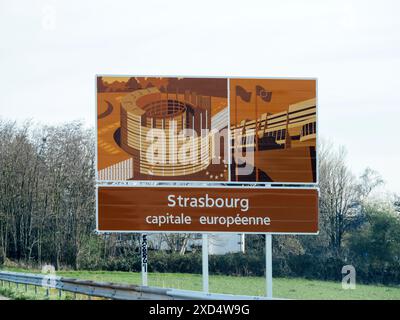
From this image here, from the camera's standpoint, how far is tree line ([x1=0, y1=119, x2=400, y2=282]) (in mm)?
36406

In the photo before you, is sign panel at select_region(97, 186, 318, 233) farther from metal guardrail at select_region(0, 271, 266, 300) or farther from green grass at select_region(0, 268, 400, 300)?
green grass at select_region(0, 268, 400, 300)

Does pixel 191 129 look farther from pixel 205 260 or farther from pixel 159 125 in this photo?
pixel 205 260

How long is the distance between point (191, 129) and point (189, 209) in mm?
1910

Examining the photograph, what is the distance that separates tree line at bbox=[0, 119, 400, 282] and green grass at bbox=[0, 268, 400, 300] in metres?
2.11

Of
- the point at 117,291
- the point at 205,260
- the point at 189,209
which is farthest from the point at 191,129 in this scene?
the point at 117,291

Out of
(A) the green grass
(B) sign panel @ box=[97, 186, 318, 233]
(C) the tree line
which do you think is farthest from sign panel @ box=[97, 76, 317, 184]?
(C) the tree line

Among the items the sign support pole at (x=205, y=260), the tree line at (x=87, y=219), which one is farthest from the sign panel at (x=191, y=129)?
the tree line at (x=87, y=219)

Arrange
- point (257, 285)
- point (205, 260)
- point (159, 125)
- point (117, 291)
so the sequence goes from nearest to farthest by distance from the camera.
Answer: point (117, 291) < point (205, 260) < point (159, 125) < point (257, 285)

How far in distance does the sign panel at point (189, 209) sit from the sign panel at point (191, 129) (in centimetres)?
34

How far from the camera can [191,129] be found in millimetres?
19484

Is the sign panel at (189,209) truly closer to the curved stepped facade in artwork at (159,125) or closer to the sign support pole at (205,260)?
the sign support pole at (205,260)

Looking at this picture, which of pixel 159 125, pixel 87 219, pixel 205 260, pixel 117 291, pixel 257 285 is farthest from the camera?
pixel 87 219

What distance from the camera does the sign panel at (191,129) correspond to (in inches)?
765
